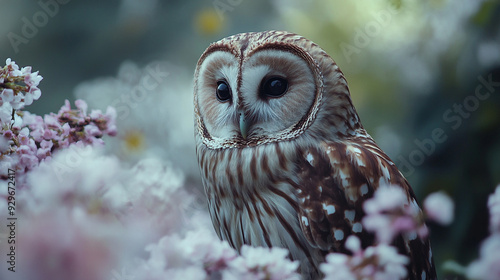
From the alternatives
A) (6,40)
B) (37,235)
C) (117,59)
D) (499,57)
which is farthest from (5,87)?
(499,57)

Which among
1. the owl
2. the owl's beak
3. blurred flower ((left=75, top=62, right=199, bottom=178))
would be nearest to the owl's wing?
the owl

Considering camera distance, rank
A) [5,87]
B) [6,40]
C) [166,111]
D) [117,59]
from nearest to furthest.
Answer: [5,87] → [6,40] → [166,111] → [117,59]

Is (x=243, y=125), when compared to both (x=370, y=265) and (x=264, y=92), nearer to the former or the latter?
(x=264, y=92)

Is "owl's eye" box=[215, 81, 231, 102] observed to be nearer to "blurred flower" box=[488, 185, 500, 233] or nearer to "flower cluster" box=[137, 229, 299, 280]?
"flower cluster" box=[137, 229, 299, 280]

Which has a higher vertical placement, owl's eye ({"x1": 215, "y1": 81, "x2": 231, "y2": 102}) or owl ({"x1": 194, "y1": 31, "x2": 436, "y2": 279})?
owl's eye ({"x1": 215, "y1": 81, "x2": 231, "y2": 102})

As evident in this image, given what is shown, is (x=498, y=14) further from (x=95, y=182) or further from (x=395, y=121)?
(x=95, y=182)

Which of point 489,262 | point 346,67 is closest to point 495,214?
point 489,262
